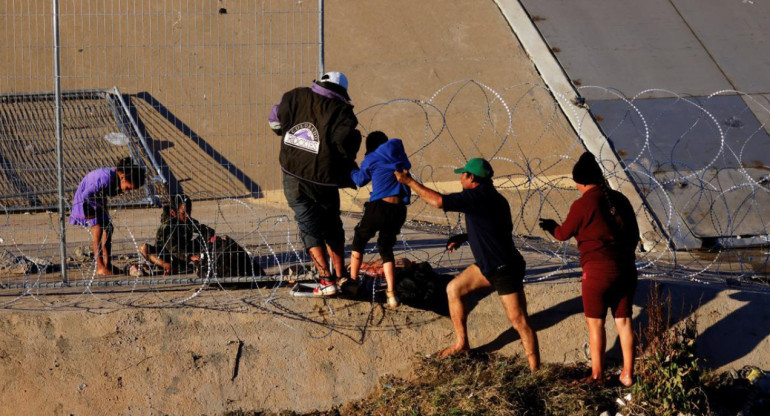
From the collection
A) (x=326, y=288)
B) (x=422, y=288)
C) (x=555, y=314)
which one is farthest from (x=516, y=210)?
(x=326, y=288)

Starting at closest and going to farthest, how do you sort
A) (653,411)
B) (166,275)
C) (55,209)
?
(653,411) < (166,275) < (55,209)

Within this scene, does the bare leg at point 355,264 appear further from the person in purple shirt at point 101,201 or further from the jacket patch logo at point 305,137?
the person in purple shirt at point 101,201

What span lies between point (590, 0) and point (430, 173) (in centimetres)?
499

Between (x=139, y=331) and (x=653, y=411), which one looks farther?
(x=139, y=331)

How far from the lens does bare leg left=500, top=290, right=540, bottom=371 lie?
23.0 feet

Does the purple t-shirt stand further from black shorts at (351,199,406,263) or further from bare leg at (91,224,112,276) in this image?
black shorts at (351,199,406,263)

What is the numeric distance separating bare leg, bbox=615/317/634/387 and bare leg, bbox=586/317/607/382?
0.44 feet

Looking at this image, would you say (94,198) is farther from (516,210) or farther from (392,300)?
(516,210)

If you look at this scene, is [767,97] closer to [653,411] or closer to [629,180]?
[629,180]

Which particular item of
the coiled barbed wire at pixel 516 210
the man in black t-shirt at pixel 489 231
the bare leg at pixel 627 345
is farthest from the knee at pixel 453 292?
the bare leg at pixel 627 345

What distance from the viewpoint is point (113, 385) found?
736 centimetres

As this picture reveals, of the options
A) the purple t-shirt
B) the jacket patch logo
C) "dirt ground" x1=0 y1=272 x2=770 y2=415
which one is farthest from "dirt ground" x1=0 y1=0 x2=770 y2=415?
the jacket patch logo

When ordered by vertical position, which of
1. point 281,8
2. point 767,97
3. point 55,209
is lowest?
point 55,209

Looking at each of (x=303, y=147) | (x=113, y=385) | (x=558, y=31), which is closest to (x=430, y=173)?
(x=558, y=31)
